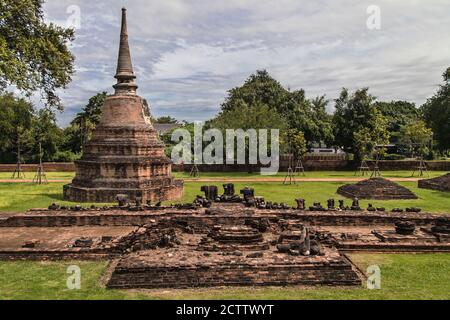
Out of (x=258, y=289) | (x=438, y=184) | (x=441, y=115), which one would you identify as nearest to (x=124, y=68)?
(x=258, y=289)

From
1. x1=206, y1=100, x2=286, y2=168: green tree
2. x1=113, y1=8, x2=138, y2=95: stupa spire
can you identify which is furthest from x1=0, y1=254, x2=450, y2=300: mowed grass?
x1=206, y1=100, x2=286, y2=168: green tree

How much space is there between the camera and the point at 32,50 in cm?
2623

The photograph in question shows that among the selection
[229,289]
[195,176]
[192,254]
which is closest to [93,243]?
[192,254]

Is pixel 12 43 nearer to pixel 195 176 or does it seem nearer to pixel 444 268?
pixel 195 176

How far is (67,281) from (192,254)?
3156 mm

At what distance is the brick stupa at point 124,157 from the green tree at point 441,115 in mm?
32544

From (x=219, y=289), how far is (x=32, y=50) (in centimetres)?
2221

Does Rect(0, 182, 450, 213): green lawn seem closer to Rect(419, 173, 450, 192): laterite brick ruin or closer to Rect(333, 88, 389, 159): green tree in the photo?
Rect(419, 173, 450, 192): laterite brick ruin

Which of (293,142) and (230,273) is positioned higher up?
(293,142)

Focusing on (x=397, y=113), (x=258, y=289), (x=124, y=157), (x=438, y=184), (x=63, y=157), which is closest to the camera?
(x=258, y=289)

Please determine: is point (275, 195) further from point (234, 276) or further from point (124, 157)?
point (234, 276)

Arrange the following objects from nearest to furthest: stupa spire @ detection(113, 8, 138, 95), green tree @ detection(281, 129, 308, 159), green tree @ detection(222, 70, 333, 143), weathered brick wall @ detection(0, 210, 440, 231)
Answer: weathered brick wall @ detection(0, 210, 440, 231)
stupa spire @ detection(113, 8, 138, 95)
green tree @ detection(281, 129, 308, 159)
green tree @ detection(222, 70, 333, 143)

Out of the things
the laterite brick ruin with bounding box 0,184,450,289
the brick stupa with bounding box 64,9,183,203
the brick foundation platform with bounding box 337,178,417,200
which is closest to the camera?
the laterite brick ruin with bounding box 0,184,450,289

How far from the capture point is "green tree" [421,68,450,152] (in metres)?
45.3
